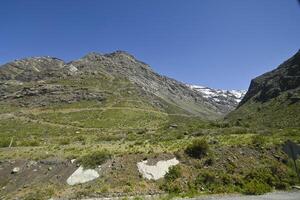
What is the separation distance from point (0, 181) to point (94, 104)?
322 ft

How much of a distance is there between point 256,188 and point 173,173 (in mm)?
6270

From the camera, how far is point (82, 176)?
27.3m

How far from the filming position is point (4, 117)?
339 ft

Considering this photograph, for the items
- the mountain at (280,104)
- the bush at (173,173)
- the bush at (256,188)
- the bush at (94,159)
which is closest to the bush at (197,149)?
the bush at (173,173)

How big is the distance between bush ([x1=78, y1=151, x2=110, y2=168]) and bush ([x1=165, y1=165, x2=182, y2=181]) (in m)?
5.91

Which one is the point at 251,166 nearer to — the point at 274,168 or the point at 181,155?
the point at 274,168

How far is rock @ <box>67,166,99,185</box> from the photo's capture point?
26.8 metres

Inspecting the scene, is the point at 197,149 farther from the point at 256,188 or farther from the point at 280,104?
the point at 280,104

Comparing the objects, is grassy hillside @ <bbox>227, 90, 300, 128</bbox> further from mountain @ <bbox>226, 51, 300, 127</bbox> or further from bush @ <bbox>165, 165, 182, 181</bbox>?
bush @ <bbox>165, 165, 182, 181</bbox>

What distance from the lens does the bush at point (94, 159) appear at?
28659mm

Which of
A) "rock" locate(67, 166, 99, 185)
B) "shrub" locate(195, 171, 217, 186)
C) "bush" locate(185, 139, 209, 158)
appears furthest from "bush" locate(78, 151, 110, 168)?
"shrub" locate(195, 171, 217, 186)

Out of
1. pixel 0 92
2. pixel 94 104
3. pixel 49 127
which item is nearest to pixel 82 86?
pixel 94 104

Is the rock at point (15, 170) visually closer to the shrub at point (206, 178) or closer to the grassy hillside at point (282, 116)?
the shrub at point (206, 178)

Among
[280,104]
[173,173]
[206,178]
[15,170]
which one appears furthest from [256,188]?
[280,104]
